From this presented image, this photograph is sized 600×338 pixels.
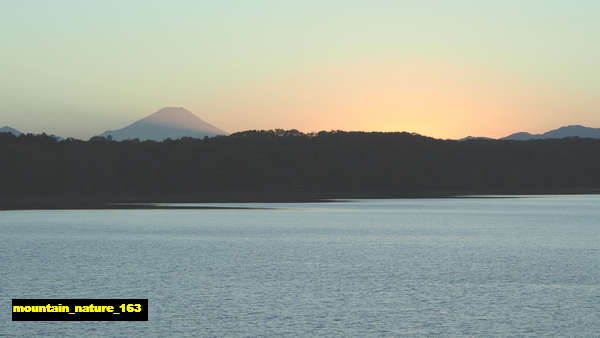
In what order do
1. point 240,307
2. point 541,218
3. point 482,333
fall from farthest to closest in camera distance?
point 541,218 < point 240,307 < point 482,333

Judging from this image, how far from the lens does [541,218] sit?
321ft

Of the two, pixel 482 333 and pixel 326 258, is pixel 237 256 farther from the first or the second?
pixel 482 333

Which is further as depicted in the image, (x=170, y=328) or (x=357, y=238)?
(x=357, y=238)

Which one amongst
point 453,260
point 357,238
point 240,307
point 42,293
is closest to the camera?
point 240,307

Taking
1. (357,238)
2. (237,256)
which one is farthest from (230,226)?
(237,256)

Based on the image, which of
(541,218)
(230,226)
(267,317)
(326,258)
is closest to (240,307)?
(267,317)

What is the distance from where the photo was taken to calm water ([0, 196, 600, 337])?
2844 cm

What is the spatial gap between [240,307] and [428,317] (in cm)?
667

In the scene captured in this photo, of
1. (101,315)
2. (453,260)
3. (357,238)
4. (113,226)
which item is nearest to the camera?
(101,315)

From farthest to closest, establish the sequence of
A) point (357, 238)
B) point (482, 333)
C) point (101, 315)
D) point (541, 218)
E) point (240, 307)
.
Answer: point (541, 218), point (357, 238), point (240, 307), point (101, 315), point (482, 333)

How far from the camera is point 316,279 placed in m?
40.0

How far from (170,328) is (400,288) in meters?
12.1

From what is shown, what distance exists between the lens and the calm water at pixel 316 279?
93.3ft

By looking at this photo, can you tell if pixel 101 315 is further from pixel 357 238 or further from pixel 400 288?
pixel 357 238
